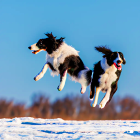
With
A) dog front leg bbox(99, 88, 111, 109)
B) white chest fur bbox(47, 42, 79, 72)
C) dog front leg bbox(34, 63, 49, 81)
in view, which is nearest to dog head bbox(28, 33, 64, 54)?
white chest fur bbox(47, 42, 79, 72)

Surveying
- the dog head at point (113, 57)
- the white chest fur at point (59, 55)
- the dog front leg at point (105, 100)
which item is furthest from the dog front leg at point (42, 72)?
the dog front leg at point (105, 100)

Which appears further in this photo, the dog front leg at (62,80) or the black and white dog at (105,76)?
the black and white dog at (105,76)

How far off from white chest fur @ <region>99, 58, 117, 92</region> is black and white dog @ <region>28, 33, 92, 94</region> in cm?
45

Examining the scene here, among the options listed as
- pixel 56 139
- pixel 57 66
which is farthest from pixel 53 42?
pixel 56 139

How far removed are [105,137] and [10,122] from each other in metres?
4.68

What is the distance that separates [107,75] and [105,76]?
0.07 meters

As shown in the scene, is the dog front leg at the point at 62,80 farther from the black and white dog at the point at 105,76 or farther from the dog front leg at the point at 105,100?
the dog front leg at the point at 105,100

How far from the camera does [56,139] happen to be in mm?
9414

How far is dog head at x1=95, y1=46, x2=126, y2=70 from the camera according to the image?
8.78m

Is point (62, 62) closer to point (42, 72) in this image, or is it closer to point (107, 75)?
point (42, 72)

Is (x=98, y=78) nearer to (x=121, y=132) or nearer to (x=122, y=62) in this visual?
(x=122, y=62)

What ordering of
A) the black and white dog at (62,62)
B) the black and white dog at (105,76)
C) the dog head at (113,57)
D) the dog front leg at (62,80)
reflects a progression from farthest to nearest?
the black and white dog at (62,62) < the black and white dog at (105,76) < the dog front leg at (62,80) < the dog head at (113,57)

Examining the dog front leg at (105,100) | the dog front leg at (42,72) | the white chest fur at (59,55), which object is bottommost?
the dog front leg at (105,100)

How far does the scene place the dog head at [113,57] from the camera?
346 inches
